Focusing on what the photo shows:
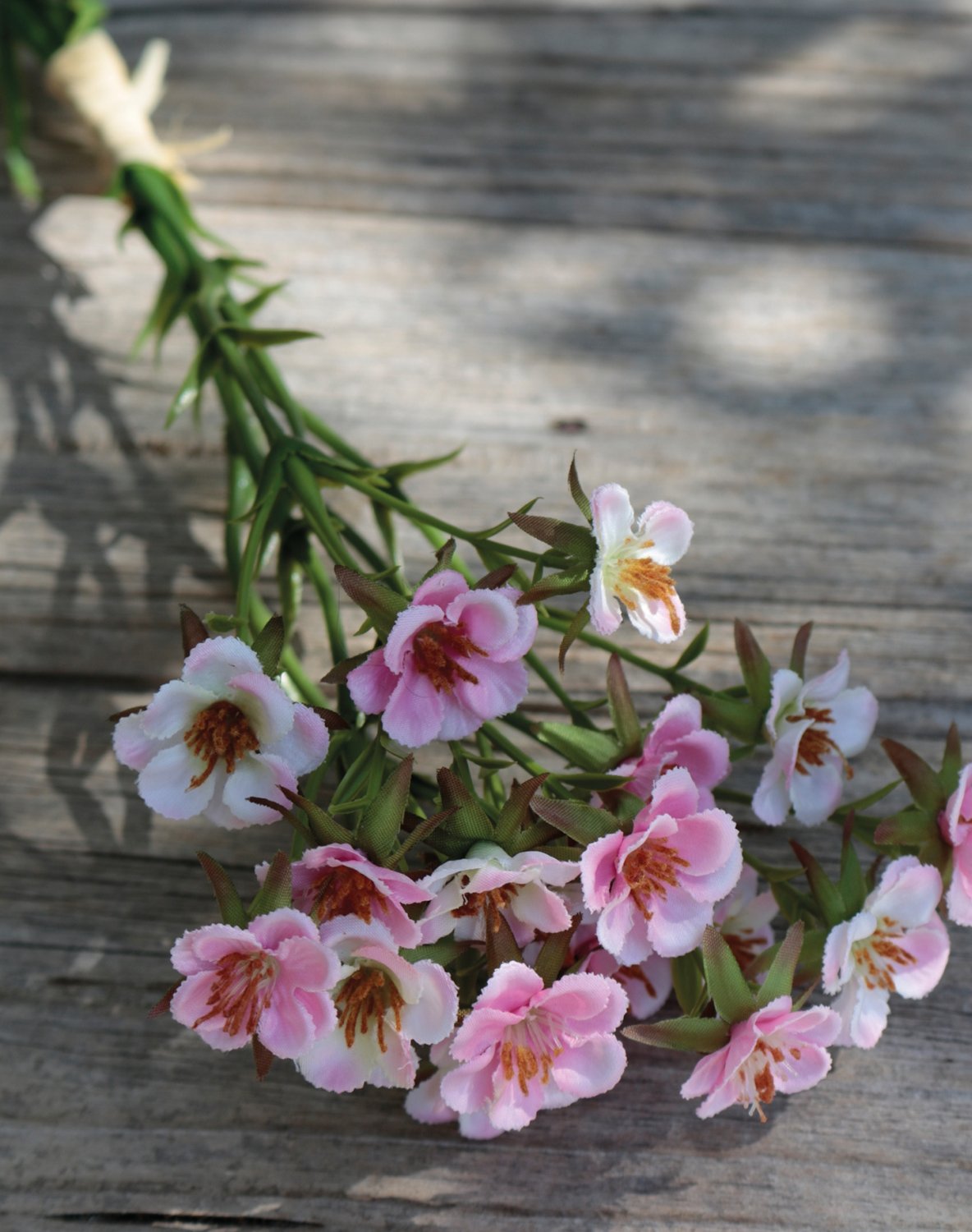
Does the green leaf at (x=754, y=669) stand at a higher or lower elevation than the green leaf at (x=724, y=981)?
higher

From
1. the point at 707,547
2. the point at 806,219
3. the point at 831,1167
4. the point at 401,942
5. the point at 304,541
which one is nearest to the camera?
the point at 401,942

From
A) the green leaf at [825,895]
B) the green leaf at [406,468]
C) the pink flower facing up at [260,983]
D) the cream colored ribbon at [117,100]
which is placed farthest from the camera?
the cream colored ribbon at [117,100]

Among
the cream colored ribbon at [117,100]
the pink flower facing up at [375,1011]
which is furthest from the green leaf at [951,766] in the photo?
the cream colored ribbon at [117,100]

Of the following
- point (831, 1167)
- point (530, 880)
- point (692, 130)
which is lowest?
point (831, 1167)

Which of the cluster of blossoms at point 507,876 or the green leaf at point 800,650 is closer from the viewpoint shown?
the cluster of blossoms at point 507,876

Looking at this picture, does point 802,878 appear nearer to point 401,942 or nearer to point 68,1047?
point 401,942

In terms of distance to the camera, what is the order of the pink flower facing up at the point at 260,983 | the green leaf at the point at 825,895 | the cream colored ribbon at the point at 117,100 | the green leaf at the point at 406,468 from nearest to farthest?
the pink flower facing up at the point at 260,983, the green leaf at the point at 825,895, the green leaf at the point at 406,468, the cream colored ribbon at the point at 117,100

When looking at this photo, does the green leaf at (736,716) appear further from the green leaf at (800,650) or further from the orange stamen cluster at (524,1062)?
the orange stamen cluster at (524,1062)

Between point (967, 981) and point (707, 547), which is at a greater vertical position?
point (707, 547)

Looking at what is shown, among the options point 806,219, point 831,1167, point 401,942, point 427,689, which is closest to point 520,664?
point 427,689
